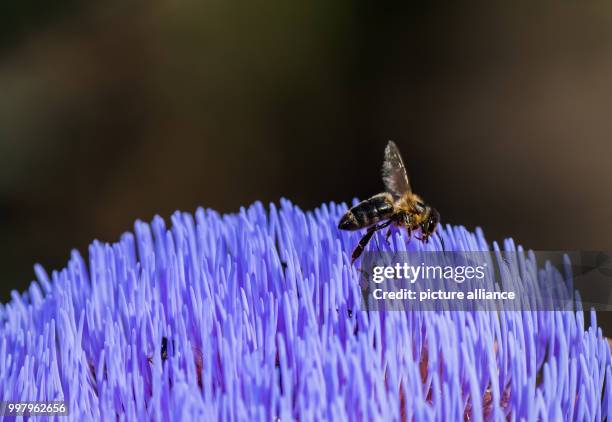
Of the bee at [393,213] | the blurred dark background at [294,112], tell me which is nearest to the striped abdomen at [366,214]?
the bee at [393,213]

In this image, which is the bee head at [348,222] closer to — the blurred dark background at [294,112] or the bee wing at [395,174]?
the bee wing at [395,174]

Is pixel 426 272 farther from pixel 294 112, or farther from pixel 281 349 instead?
pixel 294 112

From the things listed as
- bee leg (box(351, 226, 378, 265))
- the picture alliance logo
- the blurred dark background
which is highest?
the blurred dark background

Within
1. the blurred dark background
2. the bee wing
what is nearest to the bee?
the bee wing

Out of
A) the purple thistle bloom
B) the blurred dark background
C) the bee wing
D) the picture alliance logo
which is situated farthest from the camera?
the blurred dark background

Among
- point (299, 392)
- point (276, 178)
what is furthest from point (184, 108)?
point (299, 392)

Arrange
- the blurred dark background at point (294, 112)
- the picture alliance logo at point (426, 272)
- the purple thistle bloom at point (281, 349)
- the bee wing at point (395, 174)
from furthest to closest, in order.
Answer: the blurred dark background at point (294, 112) < the bee wing at point (395, 174) < the picture alliance logo at point (426, 272) < the purple thistle bloom at point (281, 349)

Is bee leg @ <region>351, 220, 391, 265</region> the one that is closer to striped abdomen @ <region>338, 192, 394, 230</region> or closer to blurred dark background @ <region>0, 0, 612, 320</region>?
striped abdomen @ <region>338, 192, 394, 230</region>

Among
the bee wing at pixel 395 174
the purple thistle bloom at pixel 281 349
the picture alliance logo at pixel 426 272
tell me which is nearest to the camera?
the purple thistle bloom at pixel 281 349
